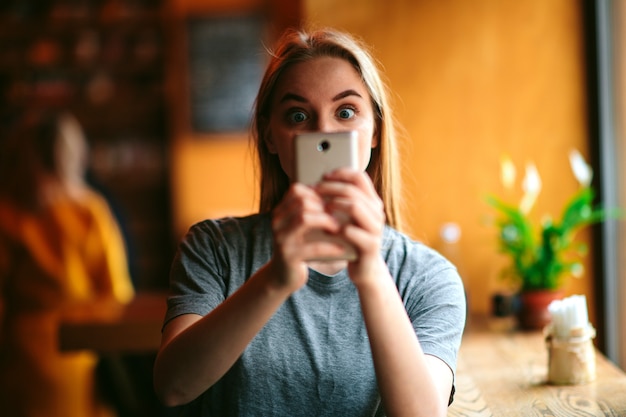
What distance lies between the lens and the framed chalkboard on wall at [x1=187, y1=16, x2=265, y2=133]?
4.77m

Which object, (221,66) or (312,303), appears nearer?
(312,303)

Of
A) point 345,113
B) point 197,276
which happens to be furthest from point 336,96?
point 197,276

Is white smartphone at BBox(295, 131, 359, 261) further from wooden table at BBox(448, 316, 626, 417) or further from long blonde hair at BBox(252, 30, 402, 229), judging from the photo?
wooden table at BBox(448, 316, 626, 417)

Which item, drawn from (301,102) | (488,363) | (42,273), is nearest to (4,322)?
(42,273)

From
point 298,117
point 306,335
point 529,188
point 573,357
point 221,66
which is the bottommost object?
point 573,357

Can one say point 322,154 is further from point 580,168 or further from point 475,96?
point 475,96

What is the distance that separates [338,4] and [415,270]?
1.37 meters

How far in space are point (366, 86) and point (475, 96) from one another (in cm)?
125

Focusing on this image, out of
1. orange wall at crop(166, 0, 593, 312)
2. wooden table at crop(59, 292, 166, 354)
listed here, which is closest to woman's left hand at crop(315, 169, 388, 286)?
orange wall at crop(166, 0, 593, 312)

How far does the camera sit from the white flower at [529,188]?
7.25 ft

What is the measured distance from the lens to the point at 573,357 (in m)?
1.42

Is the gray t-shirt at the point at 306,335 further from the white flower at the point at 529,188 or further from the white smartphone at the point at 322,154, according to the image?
the white flower at the point at 529,188

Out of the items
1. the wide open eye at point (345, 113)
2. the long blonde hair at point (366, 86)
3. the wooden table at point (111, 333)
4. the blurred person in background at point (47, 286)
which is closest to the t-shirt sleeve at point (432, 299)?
the long blonde hair at point (366, 86)

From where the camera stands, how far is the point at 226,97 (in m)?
4.81
